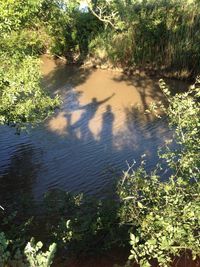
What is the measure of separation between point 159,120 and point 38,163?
15.9 ft

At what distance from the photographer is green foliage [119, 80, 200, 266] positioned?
5617 millimetres

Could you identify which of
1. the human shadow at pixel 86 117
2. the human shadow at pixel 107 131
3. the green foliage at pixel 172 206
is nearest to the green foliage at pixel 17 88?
the human shadow at pixel 107 131

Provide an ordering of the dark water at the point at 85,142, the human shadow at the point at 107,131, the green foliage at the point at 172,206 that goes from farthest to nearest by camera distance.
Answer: the human shadow at the point at 107,131 → the dark water at the point at 85,142 → the green foliage at the point at 172,206

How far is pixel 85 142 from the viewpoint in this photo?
1283 cm

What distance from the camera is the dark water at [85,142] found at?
10383 millimetres

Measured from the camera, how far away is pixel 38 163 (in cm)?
1141

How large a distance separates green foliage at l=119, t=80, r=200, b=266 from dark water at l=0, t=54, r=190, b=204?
7.57 ft

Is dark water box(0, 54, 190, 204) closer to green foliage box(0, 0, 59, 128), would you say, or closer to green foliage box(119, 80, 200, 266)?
green foliage box(0, 0, 59, 128)

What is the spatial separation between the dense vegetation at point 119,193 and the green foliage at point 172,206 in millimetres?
13

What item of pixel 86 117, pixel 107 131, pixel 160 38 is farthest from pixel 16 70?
pixel 160 38

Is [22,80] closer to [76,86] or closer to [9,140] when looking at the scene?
Answer: [9,140]

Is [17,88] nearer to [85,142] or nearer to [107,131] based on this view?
[85,142]

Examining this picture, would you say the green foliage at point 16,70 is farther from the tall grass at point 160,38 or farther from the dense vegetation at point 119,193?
the tall grass at point 160,38

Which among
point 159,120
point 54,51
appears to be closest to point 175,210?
point 159,120
